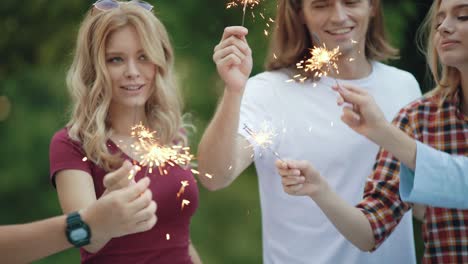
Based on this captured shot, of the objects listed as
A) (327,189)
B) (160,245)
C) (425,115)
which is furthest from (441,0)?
(160,245)

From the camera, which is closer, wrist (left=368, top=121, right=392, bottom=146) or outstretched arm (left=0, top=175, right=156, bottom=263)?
outstretched arm (left=0, top=175, right=156, bottom=263)

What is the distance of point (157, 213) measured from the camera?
2.04 m

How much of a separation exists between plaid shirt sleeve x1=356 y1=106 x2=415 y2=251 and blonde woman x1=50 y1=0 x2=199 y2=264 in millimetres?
490

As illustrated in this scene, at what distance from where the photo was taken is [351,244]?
2115 millimetres

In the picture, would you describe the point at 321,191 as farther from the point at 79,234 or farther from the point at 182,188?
the point at 79,234

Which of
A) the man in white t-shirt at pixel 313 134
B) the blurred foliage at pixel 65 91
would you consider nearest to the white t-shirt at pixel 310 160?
the man in white t-shirt at pixel 313 134

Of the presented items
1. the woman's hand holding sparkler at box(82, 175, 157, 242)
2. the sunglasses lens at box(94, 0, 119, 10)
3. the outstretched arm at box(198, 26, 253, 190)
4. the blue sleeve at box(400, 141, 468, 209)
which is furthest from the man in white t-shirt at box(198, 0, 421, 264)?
the woman's hand holding sparkler at box(82, 175, 157, 242)

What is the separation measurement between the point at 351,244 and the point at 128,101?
73 centimetres

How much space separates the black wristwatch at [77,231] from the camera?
1.48 meters

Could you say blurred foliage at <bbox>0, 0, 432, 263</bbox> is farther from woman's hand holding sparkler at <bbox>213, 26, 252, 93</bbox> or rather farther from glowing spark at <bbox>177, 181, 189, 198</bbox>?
woman's hand holding sparkler at <bbox>213, 26, 252, 93</bbox>

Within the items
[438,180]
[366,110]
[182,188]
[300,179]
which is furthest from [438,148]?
[182,188]

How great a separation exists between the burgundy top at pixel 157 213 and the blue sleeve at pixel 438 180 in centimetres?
62

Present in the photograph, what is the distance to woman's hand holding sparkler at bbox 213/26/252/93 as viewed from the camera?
1873mm

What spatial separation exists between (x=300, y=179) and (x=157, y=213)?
1.35 feet
